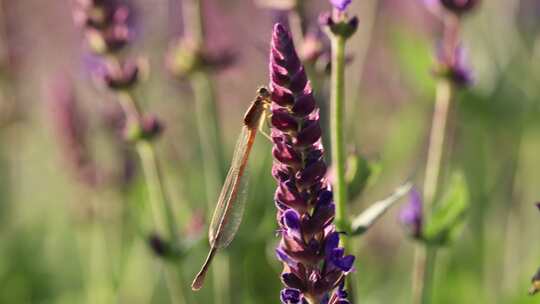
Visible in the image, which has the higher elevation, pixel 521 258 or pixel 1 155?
pixel 1 155

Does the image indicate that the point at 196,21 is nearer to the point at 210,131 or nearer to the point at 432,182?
the point at 210,131

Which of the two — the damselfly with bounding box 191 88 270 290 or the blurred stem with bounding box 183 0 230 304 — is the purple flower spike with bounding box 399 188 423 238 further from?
the blurred stem with bounding box 183 0 230 304

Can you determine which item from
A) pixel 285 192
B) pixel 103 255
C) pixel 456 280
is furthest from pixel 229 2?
pixel 285 192

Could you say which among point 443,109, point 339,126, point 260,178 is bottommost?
point 260,178

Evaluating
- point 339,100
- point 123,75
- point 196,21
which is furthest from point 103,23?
point 339,100

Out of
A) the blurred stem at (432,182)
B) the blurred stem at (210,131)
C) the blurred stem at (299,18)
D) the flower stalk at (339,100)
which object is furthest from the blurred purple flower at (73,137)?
the flower stalk at (339,100)

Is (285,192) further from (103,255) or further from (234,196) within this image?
(103,255)
